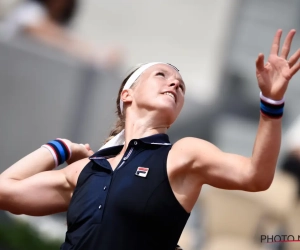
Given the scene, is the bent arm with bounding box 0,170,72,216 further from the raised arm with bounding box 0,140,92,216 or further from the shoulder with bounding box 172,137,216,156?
the shoulder with bounding box 172,137,216,156

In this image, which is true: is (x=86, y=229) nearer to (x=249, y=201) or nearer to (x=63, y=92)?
(x=249, y=201)

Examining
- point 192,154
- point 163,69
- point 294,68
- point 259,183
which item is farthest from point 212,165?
point 163,69

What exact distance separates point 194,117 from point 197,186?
4.29 meters

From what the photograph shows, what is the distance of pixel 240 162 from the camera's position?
8.33 ft

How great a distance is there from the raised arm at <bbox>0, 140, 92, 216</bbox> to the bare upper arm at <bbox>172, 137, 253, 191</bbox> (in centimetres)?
56

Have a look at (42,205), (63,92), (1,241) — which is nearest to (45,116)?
(63,92)

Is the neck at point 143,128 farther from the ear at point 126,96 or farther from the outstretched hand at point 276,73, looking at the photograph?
the outstretched hand at point 276,73

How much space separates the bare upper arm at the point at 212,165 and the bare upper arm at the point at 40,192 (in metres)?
0.56

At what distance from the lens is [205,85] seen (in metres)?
7.48

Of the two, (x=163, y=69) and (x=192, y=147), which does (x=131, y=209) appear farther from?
(x=163, y=69)

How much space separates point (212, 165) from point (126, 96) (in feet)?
2.41

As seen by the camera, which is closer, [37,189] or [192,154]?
[192,154]

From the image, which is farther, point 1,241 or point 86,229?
point 1,241

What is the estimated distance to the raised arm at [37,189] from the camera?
3.08 m
